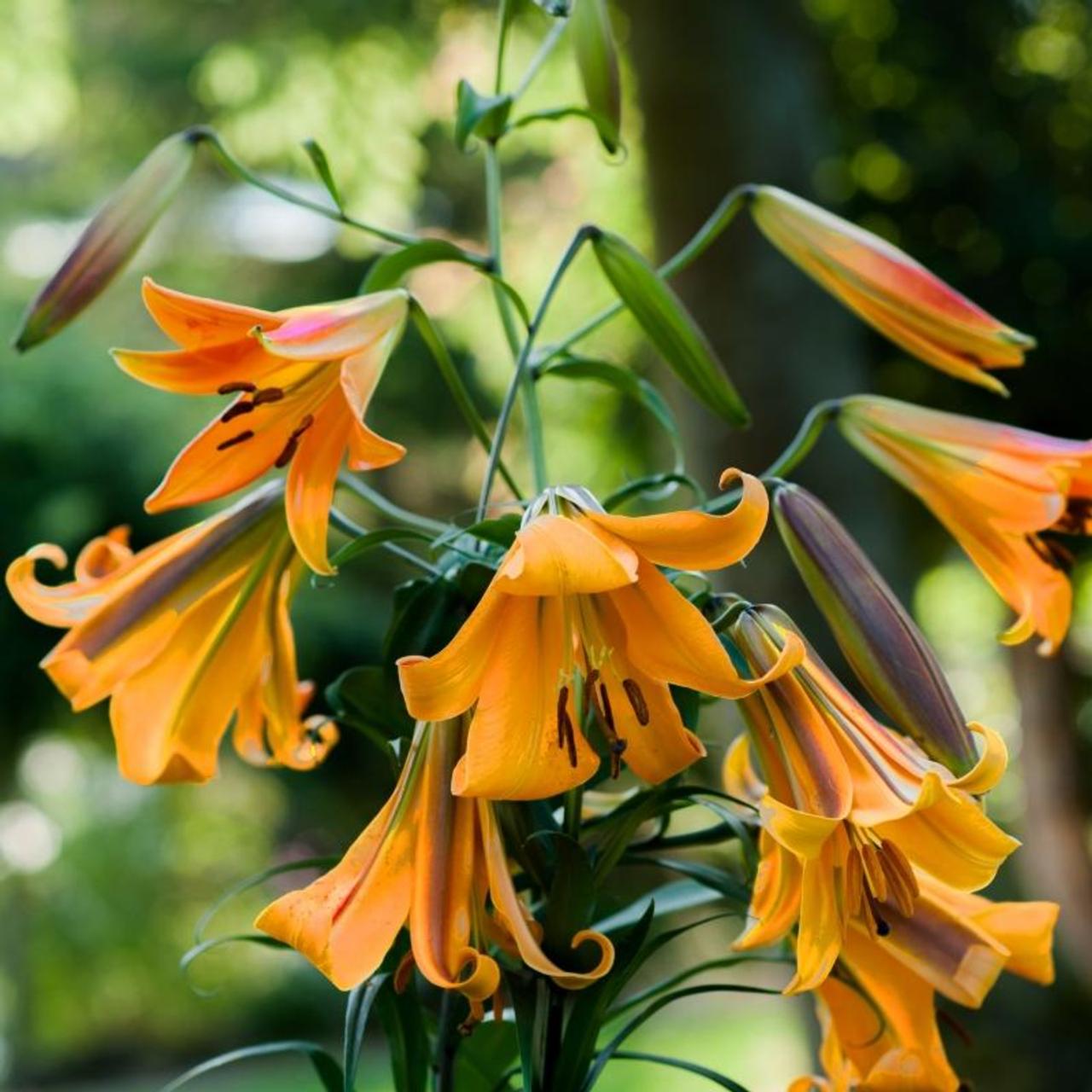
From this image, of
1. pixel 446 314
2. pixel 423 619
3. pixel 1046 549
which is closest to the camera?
pixel 423 619

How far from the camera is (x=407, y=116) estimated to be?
3.29 meters

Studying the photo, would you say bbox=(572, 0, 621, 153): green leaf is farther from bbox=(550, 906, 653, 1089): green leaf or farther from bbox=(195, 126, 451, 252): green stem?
bbox=(550, 906, 653, 1089): green leaf

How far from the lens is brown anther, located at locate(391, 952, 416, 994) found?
646 mm

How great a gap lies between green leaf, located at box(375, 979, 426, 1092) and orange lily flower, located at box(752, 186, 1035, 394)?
43cm

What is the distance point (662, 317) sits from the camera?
795mm

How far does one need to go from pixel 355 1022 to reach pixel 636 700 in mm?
200

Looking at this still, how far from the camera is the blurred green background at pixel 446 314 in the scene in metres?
2.19

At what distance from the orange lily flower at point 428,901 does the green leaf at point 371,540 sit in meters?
0.09

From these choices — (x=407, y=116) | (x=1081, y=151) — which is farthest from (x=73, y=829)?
(x=1081, y=151)

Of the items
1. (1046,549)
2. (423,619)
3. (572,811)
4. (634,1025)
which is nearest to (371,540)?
(423,619)

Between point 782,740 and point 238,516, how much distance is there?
0.98 ft

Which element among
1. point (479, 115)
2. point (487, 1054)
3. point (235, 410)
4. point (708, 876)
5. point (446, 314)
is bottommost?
point (446, 314)

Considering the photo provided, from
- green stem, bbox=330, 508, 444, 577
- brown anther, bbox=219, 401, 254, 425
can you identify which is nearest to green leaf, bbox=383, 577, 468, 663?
green stem, bbox=330, 508, 444, 577

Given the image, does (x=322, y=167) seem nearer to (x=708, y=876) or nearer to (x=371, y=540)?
(x=371, y=540)
